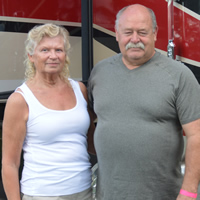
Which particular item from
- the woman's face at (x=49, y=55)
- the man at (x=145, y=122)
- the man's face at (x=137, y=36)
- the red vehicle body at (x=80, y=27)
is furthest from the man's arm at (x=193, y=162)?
the red vehicle body at (x=80, y=27)

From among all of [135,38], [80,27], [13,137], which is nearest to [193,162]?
[135,38]

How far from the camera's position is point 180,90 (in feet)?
6.34

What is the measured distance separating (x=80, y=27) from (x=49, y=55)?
5.92 ft

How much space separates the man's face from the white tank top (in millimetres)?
410

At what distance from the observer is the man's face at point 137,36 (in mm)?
2039

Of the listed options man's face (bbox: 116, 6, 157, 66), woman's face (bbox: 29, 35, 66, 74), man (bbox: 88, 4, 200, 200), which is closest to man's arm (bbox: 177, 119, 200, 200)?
man (bbox: 88, 4, 200, 200)

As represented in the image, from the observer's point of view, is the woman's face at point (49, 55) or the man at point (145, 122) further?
the woman's face at point (49, 55)

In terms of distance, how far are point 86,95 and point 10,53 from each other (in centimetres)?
120

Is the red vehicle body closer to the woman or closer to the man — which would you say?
the man

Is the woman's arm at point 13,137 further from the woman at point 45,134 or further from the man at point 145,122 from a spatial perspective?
the man at point 145,122

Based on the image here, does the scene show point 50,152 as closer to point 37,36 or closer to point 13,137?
point 13,137

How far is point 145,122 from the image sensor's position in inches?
78.1

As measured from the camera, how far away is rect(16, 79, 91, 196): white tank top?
1980 mm

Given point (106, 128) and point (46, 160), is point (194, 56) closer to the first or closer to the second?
point (106, 128)
